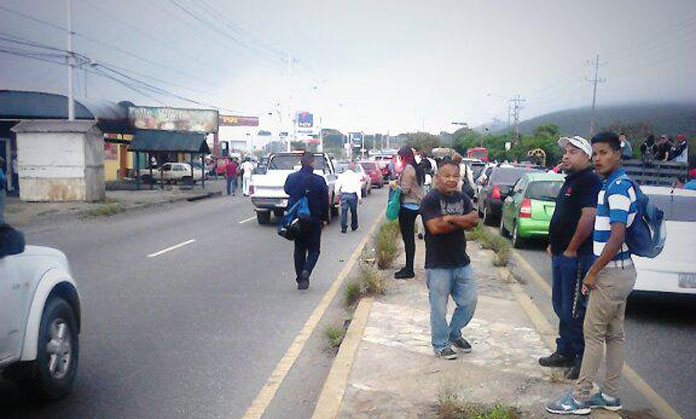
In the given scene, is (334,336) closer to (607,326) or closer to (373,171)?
(607,326)

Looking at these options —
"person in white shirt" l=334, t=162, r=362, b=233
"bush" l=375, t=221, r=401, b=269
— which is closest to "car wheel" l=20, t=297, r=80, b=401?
"bush" l=375, t=221, r=401, b=269

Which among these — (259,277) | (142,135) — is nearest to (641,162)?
(259,277)

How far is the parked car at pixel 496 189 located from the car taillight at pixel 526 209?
3855 millimetres

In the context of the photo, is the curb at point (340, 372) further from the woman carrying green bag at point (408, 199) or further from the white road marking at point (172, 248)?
the white road marking at point (172, 248)

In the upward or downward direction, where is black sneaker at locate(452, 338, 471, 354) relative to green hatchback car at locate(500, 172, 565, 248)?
downward

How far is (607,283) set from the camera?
4.64 m

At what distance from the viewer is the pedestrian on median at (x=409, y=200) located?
31.9 feet

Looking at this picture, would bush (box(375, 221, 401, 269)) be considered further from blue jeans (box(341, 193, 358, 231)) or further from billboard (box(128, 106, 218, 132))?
billboard (box(128, 106, 218, 132))

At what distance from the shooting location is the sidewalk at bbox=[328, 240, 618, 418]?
16.2 feet

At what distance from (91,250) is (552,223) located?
10558 mm

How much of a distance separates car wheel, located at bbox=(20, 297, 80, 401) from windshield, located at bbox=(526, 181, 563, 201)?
10.2m

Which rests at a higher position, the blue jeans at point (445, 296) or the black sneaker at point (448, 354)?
the blue jeans at point (445, 296)

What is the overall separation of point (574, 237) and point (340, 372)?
2278 mm

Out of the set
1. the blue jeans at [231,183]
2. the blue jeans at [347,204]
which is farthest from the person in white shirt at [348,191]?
the blue jeans at [231,183]
